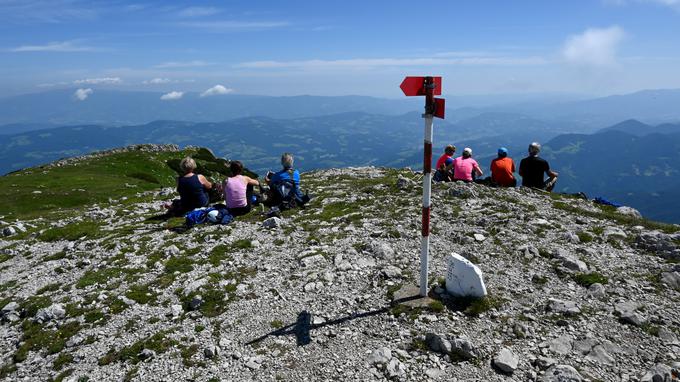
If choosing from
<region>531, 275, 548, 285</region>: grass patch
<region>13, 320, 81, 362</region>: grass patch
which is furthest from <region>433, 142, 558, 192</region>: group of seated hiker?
<region>13, 320, 81, 362</region>: grass patch

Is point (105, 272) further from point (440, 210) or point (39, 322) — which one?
point (440, 210)

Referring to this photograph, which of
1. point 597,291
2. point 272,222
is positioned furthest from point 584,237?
point 272,222

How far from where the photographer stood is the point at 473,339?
835 centimetres

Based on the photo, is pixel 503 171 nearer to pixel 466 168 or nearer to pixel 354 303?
pixel 466 168

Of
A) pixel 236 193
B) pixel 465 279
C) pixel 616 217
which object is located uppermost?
pixel 236 193

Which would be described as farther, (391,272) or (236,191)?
(236,191)

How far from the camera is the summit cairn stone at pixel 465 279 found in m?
9.49

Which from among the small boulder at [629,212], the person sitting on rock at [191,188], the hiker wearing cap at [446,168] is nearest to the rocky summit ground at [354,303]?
the small boulder at [629,212]

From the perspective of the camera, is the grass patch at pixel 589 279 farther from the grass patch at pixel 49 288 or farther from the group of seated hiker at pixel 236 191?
the grass patch at pixel 49 288

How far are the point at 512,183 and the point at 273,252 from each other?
13343 mm

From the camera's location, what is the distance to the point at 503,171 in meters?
19.8

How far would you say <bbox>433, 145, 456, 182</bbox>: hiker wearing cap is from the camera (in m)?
21.7

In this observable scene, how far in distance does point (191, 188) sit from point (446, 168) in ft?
44.6

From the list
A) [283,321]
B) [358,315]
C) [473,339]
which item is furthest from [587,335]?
[283,321]
